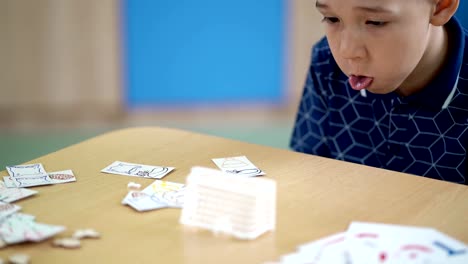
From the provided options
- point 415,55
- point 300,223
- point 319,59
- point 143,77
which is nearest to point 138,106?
point 143,77

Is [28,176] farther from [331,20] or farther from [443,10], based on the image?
[443,10]

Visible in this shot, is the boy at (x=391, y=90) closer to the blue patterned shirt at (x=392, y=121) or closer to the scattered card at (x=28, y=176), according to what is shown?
the blue patterned shirt at (x=392, y=121)

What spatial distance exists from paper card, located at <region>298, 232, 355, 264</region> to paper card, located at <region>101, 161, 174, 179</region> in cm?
34

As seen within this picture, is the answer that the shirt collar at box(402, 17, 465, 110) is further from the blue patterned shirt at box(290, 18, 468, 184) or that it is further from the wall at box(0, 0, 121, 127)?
the wall at box(0, 0, 121, 127)

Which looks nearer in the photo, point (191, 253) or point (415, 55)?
point (191, 253)

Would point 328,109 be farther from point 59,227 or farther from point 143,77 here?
point 143,77

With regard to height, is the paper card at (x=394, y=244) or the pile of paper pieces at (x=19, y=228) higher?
the paper card at (x=394, y=244)

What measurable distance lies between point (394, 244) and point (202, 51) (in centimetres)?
273

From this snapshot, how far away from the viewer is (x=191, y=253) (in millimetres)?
862

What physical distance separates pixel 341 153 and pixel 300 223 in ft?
2.23

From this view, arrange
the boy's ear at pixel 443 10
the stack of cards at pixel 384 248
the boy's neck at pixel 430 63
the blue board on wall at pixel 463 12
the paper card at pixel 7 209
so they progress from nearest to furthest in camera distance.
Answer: the stack of cards at pixel 384 248
the paper card at pixel 7 209
the boy's ear at pixel 443 10
the boy's neck at pixel 430 63
the blue board on wall at pixel 463 12

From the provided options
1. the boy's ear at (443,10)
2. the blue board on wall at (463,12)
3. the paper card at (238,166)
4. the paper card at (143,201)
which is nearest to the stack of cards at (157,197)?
the paper card at (143,201)

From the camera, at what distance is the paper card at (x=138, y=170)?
113 centimetres

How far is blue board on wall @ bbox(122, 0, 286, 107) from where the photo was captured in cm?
343
